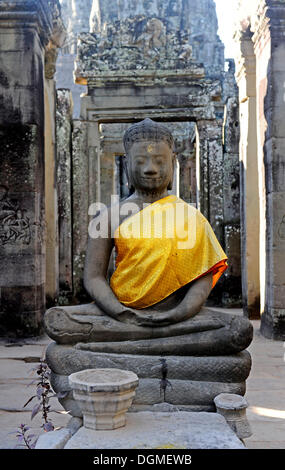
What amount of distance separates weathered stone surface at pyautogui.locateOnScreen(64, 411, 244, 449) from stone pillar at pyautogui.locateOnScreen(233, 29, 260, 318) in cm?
570

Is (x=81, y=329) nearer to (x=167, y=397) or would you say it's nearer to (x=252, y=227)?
(x=167, y=397)

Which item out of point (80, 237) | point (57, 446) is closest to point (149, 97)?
point (80, 237)

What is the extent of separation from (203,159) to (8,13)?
5360 mm

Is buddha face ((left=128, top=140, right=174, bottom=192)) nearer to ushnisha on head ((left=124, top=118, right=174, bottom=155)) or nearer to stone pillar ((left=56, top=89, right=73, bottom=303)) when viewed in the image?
ushnisha on head ((left=124, top=118, right=174, bottom=155))

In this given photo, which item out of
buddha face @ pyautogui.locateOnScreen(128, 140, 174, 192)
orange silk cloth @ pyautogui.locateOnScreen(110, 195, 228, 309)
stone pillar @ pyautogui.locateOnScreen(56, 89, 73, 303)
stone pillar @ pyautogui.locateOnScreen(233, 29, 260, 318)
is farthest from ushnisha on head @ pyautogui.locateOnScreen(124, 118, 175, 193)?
stone pillar @ pyautogui.locateOnScreen(56, 89, 73, 303)

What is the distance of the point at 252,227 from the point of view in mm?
8281

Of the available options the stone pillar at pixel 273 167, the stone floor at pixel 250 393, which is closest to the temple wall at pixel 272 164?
the stone pillar at pixel 273 167

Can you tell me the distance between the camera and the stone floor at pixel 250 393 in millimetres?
3256

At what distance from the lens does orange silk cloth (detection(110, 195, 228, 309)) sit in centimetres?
363

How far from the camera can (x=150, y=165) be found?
376 centimetres

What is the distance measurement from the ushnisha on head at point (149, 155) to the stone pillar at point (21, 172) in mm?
3069

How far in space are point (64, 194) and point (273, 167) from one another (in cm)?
521

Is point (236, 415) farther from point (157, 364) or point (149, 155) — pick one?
point (149, 155)

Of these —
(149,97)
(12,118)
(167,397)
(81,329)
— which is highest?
(149,97)
